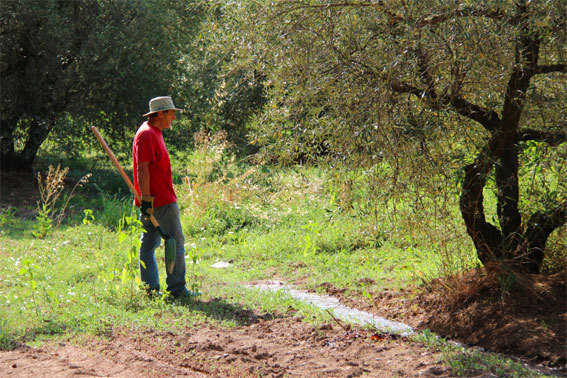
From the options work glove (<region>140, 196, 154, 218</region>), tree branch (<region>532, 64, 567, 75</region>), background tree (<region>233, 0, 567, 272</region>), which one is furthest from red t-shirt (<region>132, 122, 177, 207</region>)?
tree branch (<region>532, 64, 567, 75</region>)

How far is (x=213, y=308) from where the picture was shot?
5867mm

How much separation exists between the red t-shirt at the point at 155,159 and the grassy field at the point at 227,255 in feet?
1.18

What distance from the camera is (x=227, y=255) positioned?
844 centimetres

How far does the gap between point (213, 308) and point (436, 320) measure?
→ 2.13 meters

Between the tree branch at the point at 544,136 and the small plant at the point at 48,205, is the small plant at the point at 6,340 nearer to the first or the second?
the small plant at the point at 48,205

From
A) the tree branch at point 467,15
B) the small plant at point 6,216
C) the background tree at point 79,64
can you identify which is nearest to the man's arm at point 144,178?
the tree branch at point 467,15

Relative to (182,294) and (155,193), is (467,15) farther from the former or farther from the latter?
(182,294)

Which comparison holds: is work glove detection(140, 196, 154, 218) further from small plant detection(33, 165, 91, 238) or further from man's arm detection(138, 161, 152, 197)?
small plant detection(33, 165, 91, 238)

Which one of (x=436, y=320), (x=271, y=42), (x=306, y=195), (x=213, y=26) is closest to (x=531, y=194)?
(x=436, y=320)

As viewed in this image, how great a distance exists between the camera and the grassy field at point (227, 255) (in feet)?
17.9

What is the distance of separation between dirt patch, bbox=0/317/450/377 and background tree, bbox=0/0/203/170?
805cm

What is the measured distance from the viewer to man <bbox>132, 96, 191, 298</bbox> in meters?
5.96

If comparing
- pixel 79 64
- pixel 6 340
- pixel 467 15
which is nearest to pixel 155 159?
pixel 6 340

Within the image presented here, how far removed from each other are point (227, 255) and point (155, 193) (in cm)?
258
